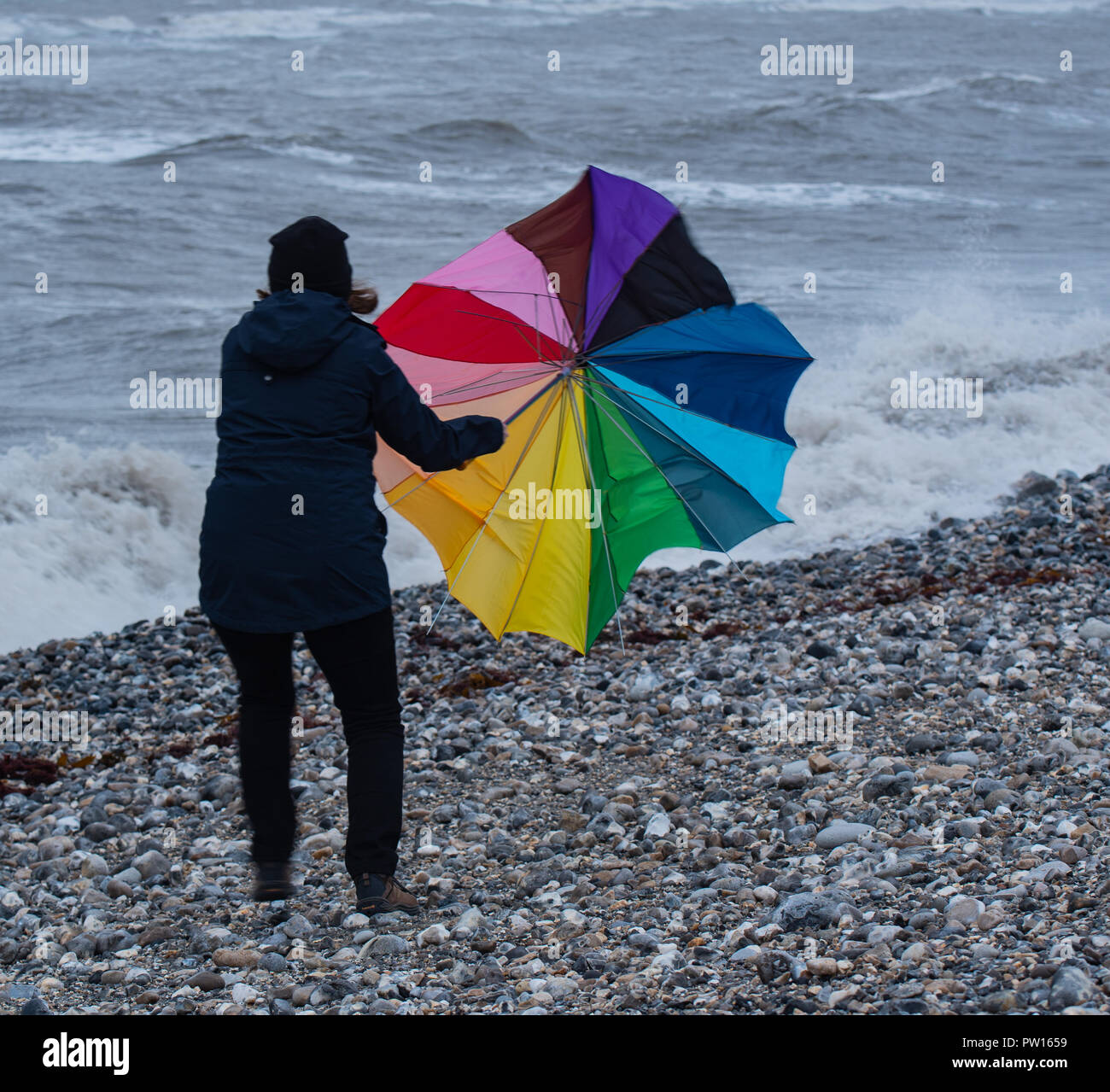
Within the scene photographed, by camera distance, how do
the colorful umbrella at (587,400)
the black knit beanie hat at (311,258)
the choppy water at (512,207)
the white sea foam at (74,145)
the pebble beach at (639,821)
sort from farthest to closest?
1. the white sea foam at (74,145)
2. the choppy water at (512,207)
3. the colorful umbrella at (587,400)
4. the black knit beanie hat at (311,258)
5. the pebble beach at (639,821)

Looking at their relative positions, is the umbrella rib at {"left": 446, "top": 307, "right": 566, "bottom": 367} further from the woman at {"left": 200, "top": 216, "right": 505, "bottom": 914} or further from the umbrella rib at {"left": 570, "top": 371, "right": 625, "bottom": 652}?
the woman at {"left": 200, "top": 216, "right": 505, "bottom": 914}

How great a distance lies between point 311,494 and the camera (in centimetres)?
399

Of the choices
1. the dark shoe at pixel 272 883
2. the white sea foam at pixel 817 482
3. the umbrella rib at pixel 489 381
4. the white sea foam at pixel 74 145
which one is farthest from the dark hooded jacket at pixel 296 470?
the white sea foam at pixel 74 145

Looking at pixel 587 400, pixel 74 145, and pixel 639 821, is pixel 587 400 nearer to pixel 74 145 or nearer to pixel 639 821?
pixel 639 821

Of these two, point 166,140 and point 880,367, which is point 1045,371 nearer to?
point 880,367

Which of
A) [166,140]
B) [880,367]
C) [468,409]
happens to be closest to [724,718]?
[468,409]

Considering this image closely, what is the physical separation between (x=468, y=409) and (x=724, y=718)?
225 cm

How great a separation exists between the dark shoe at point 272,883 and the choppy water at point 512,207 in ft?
19.8

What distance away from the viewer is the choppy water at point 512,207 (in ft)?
40.5

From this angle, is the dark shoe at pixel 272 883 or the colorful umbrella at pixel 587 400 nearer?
the dark shoe at pixel 272 883

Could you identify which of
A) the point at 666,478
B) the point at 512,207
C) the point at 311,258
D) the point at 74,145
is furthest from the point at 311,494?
the point at 74,145

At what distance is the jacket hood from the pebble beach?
1.93 meters

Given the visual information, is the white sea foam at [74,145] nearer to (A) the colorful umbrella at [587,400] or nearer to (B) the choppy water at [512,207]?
(B) the choppy water at [512,207]

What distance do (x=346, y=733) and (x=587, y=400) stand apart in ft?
5.34
